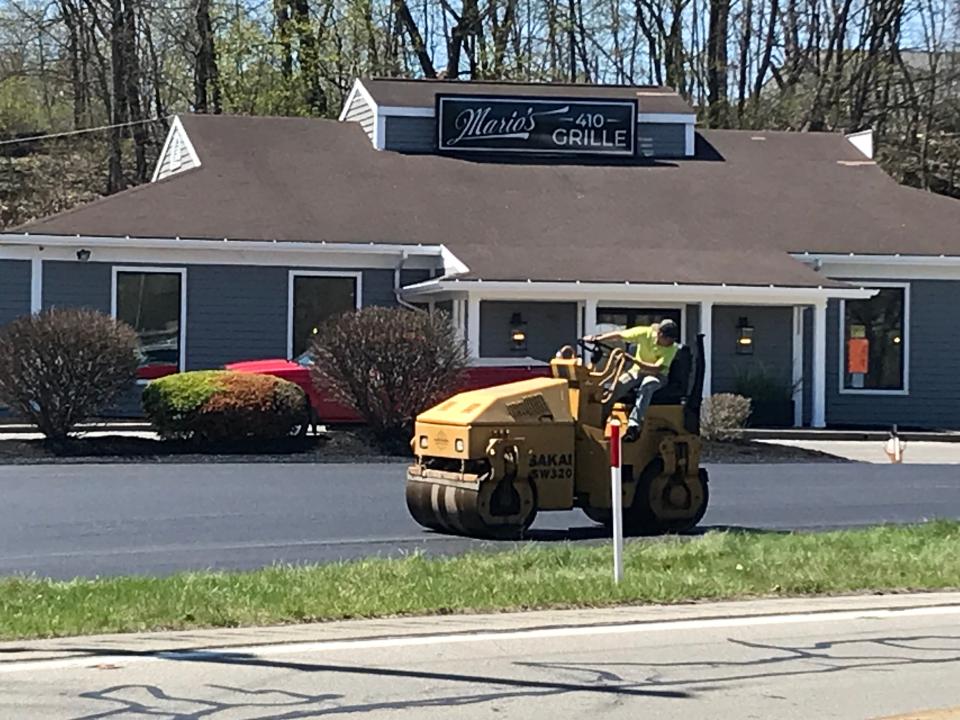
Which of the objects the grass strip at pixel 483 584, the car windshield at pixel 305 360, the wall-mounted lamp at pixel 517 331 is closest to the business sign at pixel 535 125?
the wall-mounted lamp at pixel 517 331

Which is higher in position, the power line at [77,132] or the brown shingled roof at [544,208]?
the power line at [77,132]

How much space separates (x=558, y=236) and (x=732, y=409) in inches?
261

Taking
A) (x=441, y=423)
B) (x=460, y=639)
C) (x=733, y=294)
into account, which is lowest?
(x=460, y=639)

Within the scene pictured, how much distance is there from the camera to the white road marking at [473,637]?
9180 mm

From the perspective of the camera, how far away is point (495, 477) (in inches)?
583

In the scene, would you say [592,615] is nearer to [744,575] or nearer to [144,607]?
[744,575]

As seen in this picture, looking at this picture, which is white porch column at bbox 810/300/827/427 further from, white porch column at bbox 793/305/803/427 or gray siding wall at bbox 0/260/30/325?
gray siding wall at bbox 0/260/30/325

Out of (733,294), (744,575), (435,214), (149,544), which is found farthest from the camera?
(435,214)

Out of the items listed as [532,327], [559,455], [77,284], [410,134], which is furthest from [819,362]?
[559,455]

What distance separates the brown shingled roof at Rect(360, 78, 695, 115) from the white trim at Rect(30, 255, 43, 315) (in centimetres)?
856

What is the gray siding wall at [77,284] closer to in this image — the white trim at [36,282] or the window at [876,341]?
the white trim at [36,282]

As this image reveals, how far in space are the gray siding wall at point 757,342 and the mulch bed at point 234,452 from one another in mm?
6082

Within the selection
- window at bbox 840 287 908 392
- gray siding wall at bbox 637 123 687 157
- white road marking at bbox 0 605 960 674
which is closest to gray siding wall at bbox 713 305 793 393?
window at bbox 840 287 908 392

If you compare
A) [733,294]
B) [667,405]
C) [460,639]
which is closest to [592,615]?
[460,639]
